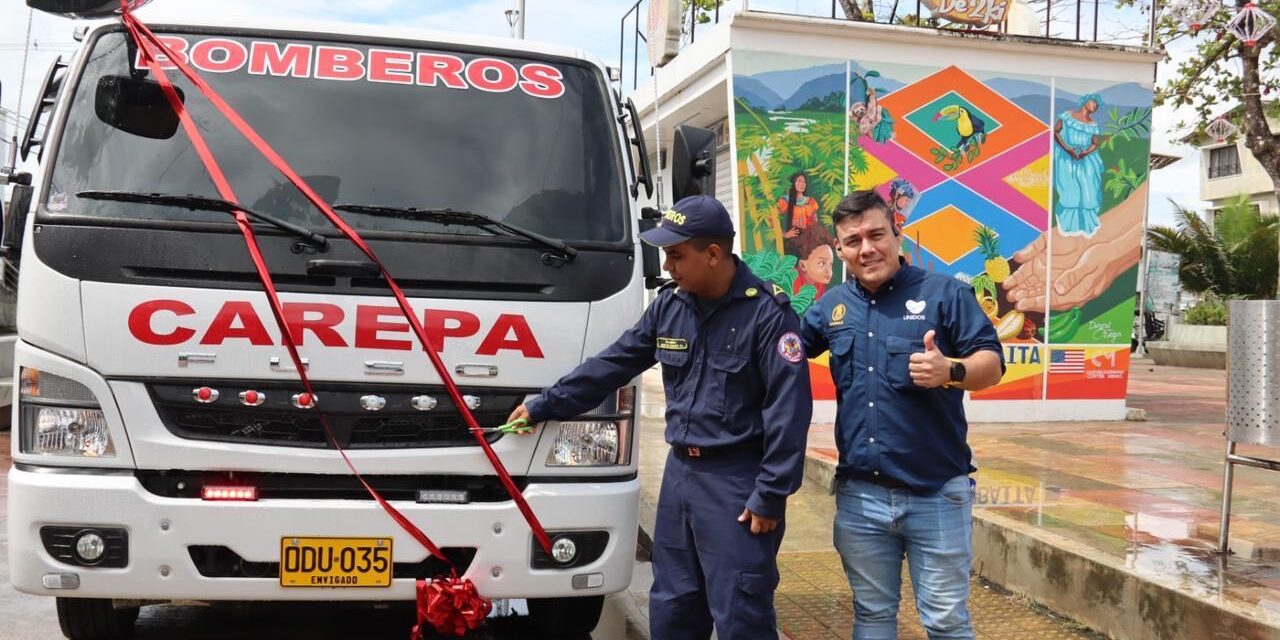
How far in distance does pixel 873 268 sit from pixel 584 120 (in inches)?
58.5

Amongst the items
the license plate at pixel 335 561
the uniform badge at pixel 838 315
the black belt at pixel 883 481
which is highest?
the uniform badge at pixel 838 315

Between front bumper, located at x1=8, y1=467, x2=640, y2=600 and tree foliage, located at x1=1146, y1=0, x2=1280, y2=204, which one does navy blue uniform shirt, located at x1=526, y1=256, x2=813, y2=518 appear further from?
tree foliage, located at x1=1146, y1=0, x2=1280, y2=204

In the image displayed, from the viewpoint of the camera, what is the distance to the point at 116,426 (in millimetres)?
3707

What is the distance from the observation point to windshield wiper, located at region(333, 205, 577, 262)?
3.98 m

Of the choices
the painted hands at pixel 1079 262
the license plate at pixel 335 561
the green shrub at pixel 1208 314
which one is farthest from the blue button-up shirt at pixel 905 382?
the green shrub at pixel 1208 314

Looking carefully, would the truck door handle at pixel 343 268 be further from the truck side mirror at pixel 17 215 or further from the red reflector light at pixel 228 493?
the truck side mirror at pixel 17 215

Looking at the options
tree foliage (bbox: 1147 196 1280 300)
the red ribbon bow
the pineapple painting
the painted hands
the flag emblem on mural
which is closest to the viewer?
the red ribbon bow

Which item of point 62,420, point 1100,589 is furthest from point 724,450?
point 1100,589

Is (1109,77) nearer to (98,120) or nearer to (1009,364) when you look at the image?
(1009,364)

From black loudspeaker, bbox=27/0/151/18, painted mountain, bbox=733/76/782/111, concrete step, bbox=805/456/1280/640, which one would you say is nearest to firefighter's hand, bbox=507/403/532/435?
concrete step, bbox=805/456/1280/640

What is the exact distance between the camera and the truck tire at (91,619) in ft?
14.1

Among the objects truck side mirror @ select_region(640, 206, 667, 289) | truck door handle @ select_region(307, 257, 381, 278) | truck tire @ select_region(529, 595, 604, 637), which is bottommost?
truck tire @ select_region(529, 595, 604, 637)

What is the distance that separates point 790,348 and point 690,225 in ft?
1.58

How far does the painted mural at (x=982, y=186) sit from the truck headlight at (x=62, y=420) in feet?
25.4
